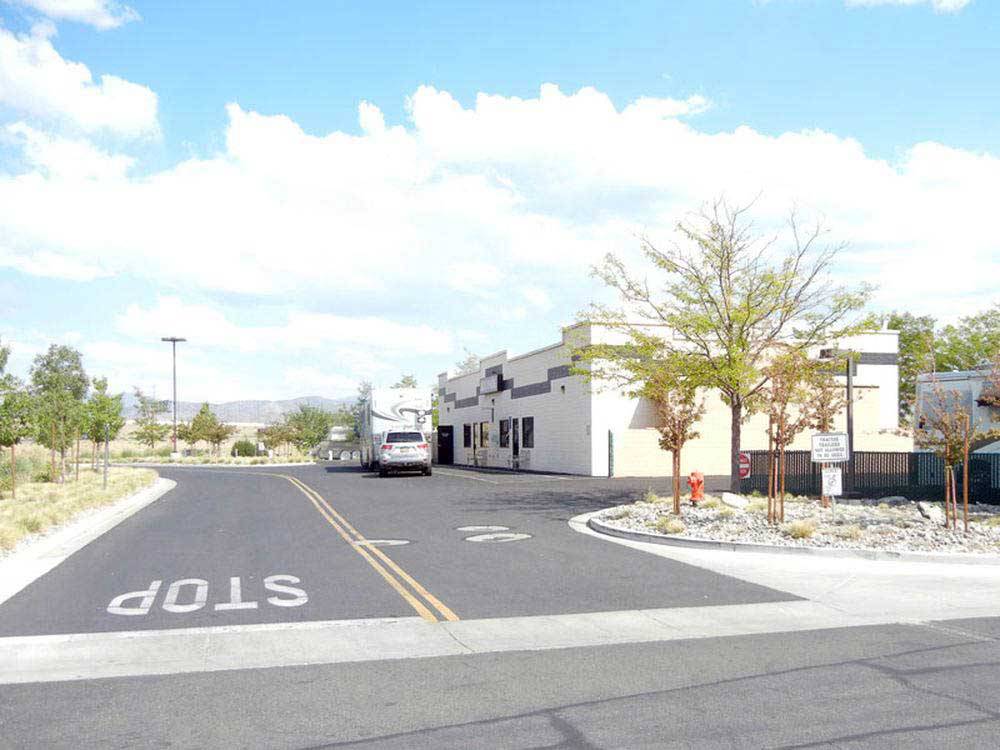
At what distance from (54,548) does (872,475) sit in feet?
59.4

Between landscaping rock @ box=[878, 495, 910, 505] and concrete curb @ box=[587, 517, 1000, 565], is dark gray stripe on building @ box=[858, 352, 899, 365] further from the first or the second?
concrete curb @ box=[587, 517, 1000, 565]

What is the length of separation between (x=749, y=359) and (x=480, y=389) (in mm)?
28369

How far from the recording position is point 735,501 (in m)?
20.7

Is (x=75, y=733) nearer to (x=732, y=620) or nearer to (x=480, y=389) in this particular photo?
(x=732, y=620)

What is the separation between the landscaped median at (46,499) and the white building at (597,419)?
13839 mm

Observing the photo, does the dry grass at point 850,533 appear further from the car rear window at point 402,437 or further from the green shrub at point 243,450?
the green shrub at point 243,450

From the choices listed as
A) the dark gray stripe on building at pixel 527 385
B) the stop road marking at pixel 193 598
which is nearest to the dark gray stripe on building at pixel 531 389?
the dark gray stripe on building at pixel 527 385

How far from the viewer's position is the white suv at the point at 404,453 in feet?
120

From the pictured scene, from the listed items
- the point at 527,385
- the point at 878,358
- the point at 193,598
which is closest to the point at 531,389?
the point at 527,385

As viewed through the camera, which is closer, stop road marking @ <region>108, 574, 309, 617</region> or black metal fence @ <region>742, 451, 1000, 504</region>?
stop road marking @ <region>108, 574, 309, 617</region>

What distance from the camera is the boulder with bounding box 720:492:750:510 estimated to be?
65.9 ft

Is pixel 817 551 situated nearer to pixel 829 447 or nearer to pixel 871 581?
pixel 871 581

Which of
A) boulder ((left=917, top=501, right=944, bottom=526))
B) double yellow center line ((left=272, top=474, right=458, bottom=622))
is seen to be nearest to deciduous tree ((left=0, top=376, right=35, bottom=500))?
double yellow center line ((left=272, top=474, right=458, bottom=622))

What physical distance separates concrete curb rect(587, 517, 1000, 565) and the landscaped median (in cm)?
1047
